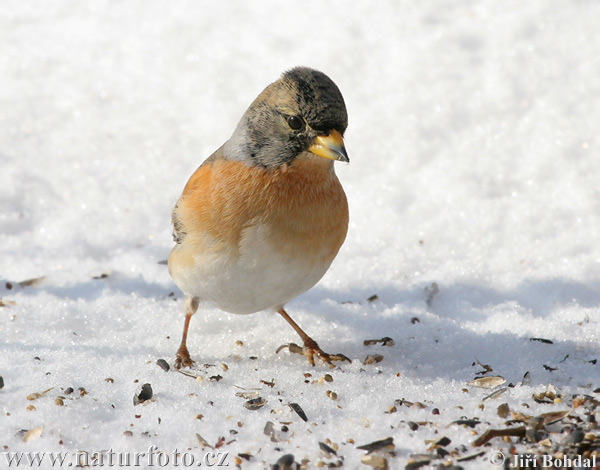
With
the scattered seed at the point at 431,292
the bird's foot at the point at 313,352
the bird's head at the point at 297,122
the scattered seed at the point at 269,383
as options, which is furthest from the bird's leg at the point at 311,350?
the bird's head at the point at 297,122

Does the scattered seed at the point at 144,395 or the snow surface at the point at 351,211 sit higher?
the snow surface at the point at 351,211

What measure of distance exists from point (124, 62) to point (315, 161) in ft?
12.4

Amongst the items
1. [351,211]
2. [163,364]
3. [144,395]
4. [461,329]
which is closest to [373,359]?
[461,329]

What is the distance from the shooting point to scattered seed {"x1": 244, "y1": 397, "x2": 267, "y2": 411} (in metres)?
3.47

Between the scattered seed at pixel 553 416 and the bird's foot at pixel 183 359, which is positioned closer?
the scattered seed at pixel 553 416

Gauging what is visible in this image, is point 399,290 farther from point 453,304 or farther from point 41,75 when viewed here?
point 41,75

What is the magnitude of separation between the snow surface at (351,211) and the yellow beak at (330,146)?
119 centimetres

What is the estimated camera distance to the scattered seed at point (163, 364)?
3.89 meters

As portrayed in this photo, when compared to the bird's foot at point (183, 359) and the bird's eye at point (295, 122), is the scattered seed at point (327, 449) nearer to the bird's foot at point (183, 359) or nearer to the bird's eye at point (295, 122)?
the bird's foot at point (183, 359)

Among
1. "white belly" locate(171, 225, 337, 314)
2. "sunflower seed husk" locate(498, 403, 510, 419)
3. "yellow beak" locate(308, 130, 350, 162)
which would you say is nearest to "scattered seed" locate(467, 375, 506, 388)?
"sunflower seed husk" locate(498, 403, 510, 419)

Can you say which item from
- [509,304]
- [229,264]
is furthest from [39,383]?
[509,304]

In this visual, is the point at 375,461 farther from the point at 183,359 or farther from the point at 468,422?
the point at 183,359

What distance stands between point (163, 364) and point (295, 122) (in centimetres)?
149

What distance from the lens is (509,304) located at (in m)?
4.61
